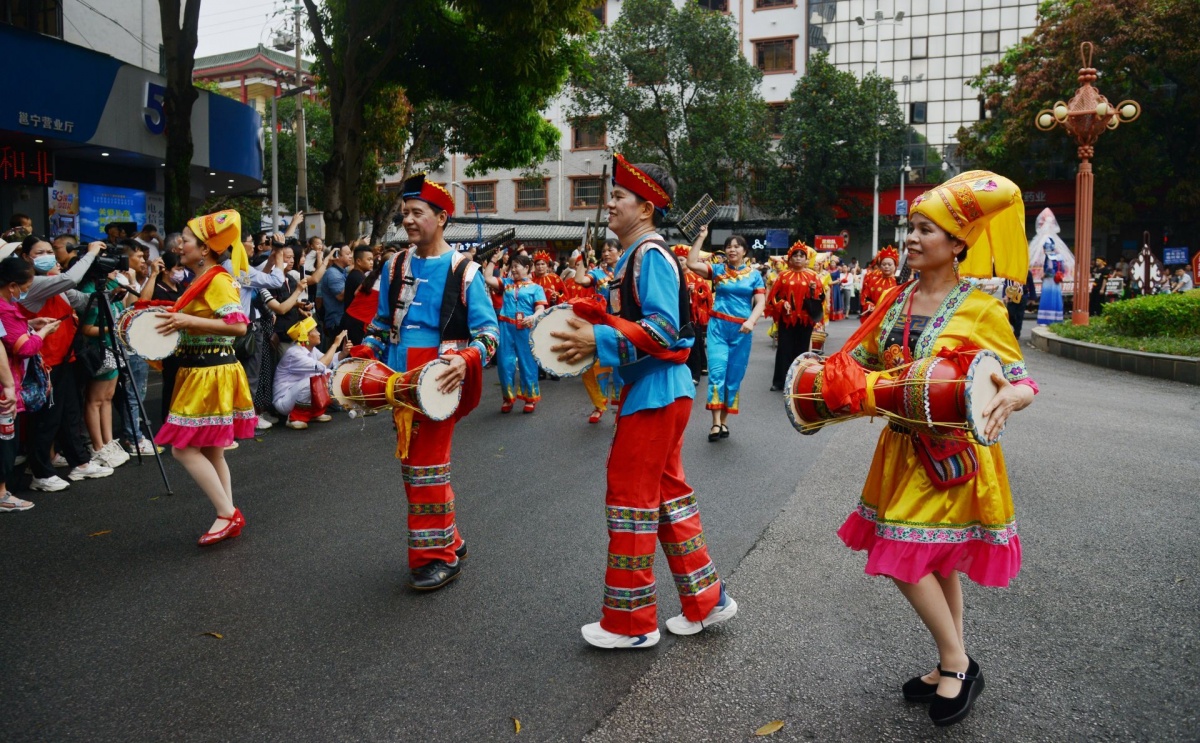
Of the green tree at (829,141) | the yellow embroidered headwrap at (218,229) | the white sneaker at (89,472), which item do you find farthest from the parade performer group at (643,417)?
the green tree at (829,141)

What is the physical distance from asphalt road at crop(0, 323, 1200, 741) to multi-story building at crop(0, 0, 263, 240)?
22.2 feet

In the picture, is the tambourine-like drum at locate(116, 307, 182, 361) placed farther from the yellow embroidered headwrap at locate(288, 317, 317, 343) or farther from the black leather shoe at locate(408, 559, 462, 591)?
the yellow embroidered headwrap at locate(288, 317, 317, 343)

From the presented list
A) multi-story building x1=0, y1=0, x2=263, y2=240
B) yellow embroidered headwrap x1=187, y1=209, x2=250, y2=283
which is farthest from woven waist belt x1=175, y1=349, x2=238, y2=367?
multi-story building x1=0, y1=0, x2=263, y2=240

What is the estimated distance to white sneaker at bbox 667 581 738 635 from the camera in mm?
4246

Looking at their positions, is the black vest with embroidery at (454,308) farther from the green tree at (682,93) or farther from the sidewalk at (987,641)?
the green tree at (682,93)

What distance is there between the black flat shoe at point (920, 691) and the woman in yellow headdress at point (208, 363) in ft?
13.4

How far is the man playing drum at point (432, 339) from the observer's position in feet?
15.9

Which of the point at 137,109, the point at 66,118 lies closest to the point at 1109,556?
the point at 66,118

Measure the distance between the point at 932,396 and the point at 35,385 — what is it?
6488 millimetres

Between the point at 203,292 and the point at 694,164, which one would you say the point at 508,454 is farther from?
the point at 694,164

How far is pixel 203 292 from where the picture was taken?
18.5ft

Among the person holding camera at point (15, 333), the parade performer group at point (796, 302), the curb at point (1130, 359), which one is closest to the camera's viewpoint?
the person holding camera at point (15, 333)

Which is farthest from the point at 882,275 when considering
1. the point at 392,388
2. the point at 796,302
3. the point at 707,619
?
the point at 392,388

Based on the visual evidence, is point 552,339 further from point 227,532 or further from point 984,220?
point 227,532
